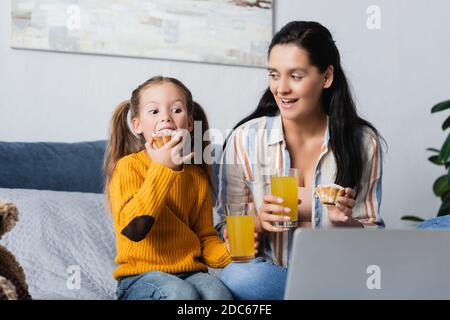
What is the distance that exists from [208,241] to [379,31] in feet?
5.33

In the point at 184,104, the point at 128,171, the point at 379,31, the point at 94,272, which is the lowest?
the point at 94,272

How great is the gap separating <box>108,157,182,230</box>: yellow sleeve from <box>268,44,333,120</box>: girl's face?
0.31 m

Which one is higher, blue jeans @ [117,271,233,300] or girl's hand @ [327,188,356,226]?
girl's hand @ [327,188,356,226]

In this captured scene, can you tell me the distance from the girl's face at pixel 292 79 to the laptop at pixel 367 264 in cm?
61

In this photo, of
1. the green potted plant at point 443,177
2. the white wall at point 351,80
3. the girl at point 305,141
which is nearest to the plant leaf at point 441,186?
the green potted plant at point 443,177

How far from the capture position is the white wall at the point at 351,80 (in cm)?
237

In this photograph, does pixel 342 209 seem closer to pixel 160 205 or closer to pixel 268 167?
pixel 268 167

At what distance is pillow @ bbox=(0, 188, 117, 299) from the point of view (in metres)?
1.70

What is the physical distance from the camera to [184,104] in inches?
58.0

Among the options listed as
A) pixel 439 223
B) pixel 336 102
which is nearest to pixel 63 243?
pixel 336 102

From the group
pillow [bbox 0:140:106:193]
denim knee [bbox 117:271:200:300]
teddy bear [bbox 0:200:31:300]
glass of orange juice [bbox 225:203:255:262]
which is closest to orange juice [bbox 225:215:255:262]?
glass of orange juice [bbox 225:203:255:262]

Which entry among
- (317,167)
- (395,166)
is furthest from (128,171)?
(395,166)

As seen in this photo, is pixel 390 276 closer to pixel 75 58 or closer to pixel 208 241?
pixel 208 241

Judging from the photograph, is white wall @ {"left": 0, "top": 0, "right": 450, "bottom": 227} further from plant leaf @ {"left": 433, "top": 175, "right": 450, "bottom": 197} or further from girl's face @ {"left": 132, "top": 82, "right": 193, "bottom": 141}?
girl's face @ {"left": 132, "top": 82, "right": 193, "bottom": 141}
